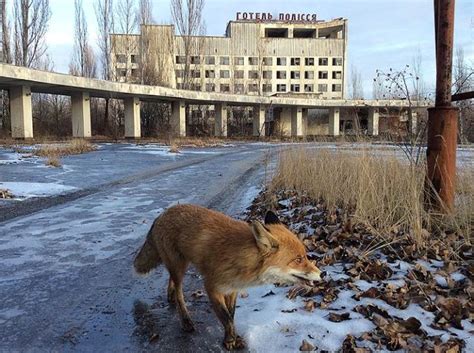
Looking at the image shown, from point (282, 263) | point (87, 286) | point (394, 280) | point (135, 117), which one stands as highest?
point (135, 117)

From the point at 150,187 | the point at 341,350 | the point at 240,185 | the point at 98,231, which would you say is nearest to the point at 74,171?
the point at 150,187

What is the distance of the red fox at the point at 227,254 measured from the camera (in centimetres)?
327

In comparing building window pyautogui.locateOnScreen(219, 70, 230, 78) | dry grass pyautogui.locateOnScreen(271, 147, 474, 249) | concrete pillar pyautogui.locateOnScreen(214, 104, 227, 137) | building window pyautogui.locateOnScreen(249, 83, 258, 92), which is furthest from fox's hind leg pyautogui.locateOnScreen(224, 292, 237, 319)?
building window pyautogui.locateOnScreen(219, 70, 230, 78)

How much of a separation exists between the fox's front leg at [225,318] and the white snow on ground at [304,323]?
12cm

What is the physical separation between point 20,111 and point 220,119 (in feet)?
94.1

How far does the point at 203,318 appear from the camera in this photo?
4.25 meters

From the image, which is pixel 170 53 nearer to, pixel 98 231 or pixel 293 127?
pixel 293 127

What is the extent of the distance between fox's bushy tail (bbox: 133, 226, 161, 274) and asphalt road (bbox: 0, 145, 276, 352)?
36 centimetres

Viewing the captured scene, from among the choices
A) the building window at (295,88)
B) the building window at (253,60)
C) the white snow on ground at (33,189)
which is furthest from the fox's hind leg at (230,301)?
the building window at (295,88)

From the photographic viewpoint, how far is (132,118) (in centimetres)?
4709

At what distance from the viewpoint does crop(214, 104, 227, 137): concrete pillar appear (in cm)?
5883

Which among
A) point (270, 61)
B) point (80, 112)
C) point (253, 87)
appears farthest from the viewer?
point (270, 61)

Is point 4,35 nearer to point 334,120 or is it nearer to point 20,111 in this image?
point 20,111

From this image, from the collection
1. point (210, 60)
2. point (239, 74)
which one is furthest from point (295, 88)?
point (210, 60)
